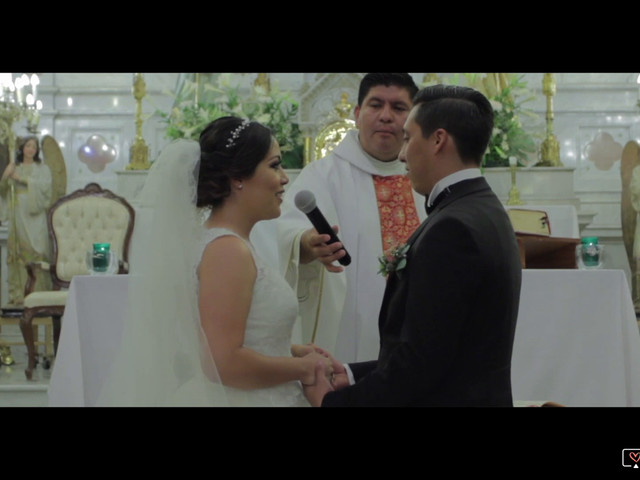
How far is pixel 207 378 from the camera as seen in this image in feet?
8.10

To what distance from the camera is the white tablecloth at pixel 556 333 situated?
414cm

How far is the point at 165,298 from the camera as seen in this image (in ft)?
8.40

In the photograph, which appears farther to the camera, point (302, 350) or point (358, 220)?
point (358, 220)

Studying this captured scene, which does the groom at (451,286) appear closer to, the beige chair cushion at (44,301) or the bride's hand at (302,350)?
the bride's hand at (302,350)

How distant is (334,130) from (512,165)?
1.53 metres

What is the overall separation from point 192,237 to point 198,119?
454cm

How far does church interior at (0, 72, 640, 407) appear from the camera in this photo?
4.19 metres

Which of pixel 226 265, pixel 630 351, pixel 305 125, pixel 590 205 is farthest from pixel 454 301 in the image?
pixel 590 205

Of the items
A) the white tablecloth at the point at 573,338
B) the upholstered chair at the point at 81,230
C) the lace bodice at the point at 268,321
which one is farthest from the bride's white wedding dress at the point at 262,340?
the upholstered chair at the point at 81,230

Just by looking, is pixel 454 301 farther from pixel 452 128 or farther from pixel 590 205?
pixel 590 205

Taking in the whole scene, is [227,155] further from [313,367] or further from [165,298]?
[313,367]

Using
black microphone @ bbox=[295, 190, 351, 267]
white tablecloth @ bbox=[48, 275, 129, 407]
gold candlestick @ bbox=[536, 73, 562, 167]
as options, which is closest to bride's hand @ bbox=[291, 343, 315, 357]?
black microphone @ bbox=[295, 190, 351, 267]

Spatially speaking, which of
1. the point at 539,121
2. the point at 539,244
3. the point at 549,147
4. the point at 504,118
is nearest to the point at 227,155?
the point at 539,244

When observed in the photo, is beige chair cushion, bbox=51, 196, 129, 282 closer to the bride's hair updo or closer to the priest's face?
the priest's face
